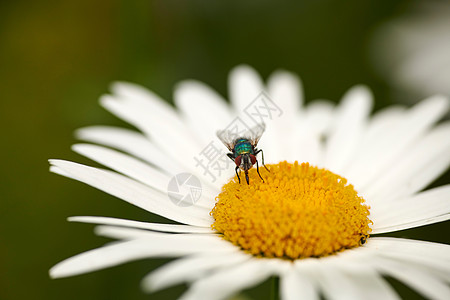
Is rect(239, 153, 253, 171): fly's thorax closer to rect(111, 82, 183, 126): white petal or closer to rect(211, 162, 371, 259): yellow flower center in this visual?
rect(211, 162, 371, 259): yellow flower center

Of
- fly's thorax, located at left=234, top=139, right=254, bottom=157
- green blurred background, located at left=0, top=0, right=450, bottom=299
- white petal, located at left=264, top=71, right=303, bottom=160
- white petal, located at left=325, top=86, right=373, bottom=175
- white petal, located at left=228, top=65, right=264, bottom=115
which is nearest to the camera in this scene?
fly's thorax, located at left=234, top=139, right=254, bottom=157

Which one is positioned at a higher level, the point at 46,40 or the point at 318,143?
the point at 46,40

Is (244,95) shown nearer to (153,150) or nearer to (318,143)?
(318,143)

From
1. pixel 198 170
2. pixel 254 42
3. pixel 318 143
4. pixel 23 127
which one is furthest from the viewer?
pixel 254 42

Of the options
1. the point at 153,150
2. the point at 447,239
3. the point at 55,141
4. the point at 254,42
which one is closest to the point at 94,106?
the point at 55,141

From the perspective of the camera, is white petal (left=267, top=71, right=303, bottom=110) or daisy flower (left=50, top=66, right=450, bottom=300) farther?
white petal (left=267, top=71, right=303, bottom=110)

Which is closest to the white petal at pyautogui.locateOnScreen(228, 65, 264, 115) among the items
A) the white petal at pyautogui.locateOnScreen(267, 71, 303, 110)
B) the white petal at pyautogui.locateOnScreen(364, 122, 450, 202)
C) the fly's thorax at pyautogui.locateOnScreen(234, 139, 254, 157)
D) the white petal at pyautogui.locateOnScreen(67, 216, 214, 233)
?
the white petal at pyautogui.locateOnScreen(267, 71, 303, 110)

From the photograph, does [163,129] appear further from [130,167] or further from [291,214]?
[291,214]
